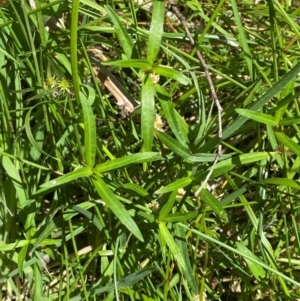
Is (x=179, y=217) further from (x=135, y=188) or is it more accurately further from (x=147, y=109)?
(x=147, y=109)

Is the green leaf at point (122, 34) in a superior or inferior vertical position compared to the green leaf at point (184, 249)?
superior

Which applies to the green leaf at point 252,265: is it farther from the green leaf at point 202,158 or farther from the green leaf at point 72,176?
the green leaf at point 72,176

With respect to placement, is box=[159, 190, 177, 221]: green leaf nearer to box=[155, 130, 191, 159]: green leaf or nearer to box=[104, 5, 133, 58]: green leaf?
box=[155, 130, 191, 159]: green leaf

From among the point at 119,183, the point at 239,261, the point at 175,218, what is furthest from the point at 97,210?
the point at 239,261

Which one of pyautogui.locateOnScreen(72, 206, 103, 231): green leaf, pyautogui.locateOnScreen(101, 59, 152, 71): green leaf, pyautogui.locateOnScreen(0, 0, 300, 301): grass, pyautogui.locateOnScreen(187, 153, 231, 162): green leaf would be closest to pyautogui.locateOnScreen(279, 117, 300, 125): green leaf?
pyautogui.locateOnScreen(0, 0, 300, 301): grass

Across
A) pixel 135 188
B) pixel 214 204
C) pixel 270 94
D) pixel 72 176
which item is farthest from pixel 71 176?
pixel 270 94

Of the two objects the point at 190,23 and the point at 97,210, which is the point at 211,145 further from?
the point at 190,23

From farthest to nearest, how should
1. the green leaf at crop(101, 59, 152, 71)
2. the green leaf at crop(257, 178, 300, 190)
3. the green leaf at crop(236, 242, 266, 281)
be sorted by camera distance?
1. the green leaf at crop(236, 242, 266, 281)
2. the green leaf at crop(257, 178, 300, 190)
3. the green leaf at crop(101, 59, 152, 71)

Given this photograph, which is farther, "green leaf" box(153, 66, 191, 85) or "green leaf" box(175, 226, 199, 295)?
"green leaf" box(175, 226, 199, 295)

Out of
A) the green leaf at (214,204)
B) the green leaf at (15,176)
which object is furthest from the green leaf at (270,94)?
the green leaf at (15,176)
